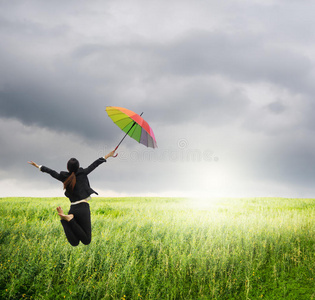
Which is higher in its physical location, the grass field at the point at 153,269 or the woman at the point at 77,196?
the woman at the point at 77,196

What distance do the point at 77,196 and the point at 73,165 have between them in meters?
0.61

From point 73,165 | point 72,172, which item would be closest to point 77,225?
point 72,172

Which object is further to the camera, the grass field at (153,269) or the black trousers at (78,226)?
the grass field at (153,269)

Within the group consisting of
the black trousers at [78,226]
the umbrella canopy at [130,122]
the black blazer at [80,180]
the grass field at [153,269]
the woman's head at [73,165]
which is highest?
the umbrella canopy at [130,122]

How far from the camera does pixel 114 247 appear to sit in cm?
758

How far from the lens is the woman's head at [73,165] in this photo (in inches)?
179

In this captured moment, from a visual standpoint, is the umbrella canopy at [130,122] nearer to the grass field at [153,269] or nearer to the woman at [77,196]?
the woman at [77,196]

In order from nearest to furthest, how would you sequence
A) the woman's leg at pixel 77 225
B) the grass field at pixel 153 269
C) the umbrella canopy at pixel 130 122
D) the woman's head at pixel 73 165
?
the woman's leg at pixel 77 225 < the woman's head at pixel 73 165 < the umbrella canopy at pixel 130 122 < the grass field at pixel 153 269

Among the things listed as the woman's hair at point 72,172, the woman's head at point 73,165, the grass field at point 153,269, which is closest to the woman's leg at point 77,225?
the woman's hair at point 72,172

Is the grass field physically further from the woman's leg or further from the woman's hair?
the woman's hair

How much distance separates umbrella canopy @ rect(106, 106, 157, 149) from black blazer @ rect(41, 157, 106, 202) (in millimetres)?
976

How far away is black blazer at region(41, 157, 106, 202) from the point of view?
455 centimetres

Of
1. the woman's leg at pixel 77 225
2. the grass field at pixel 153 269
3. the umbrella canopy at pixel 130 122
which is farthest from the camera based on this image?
the grass field at pixel 153 269

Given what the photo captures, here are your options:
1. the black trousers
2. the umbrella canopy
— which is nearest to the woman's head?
the black trousers
